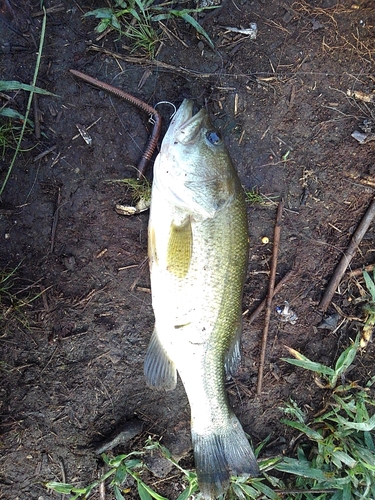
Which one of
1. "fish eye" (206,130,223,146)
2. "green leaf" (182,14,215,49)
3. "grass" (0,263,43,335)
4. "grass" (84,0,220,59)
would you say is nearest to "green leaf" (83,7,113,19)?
"grass" (84,0,220,59)

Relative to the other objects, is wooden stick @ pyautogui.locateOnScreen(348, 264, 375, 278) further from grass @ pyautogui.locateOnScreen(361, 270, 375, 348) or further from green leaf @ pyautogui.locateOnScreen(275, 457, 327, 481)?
green leaf @ pyautogui.locateOnScreen(275, 457, 327, 481)

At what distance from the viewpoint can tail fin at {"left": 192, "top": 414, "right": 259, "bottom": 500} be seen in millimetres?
3074

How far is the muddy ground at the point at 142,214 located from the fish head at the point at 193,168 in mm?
536

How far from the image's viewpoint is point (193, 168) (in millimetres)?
2762

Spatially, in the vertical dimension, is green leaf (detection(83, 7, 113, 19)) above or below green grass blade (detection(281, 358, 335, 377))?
above

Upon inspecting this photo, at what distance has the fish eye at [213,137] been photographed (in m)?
2.83

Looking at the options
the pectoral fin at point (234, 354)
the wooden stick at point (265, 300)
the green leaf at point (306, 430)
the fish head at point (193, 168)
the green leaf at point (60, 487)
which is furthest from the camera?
Result: the wooden stick at point (265, 300)

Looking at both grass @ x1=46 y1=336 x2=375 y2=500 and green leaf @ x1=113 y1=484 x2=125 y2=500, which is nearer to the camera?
green leaf @ x1=113 y1=484 x2=125 y2=500

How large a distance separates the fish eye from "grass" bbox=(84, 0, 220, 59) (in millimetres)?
909

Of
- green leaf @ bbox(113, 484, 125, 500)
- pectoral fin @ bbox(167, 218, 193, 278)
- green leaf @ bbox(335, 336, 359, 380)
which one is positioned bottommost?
green leaf @ bbox(113, 484, 125, 500)

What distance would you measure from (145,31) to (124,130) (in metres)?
0.74

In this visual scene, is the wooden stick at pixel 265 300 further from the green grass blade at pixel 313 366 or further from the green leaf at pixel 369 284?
the green leaf at pixel 369 284

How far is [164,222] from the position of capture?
2852 mm

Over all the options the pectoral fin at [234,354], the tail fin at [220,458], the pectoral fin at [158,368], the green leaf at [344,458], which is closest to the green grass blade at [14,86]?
the pectoral fin at [158,368]
